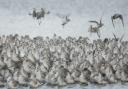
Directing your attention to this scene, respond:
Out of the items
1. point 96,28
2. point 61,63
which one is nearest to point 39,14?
point 96,28

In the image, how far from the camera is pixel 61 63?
3.77 m

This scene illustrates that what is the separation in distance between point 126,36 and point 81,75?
Result: 4.98ft

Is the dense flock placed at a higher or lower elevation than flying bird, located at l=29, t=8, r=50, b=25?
lower

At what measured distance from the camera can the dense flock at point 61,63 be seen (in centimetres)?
359

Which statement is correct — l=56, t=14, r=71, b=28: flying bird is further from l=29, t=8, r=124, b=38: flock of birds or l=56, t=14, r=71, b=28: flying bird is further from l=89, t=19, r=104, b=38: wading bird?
l=89, t=19, r=104, b=38: wading bird

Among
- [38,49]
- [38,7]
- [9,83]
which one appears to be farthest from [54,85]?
[38,7]

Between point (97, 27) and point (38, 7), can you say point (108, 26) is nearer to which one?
point (97, 27)

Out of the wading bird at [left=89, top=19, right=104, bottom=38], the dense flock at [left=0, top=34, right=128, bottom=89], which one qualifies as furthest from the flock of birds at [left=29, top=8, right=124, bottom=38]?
the dense flock at [left=0, top=34, right=128, bottom=89]

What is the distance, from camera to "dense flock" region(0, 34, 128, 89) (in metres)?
3.59

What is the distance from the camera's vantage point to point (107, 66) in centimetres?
371

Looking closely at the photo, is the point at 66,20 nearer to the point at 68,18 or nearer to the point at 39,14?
the point at 68,18

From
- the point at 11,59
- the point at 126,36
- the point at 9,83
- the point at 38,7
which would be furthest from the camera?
the point at 38,7

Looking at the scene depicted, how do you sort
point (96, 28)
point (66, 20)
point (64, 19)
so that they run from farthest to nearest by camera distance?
point (64, 19) < point (66, 20) < point (96, 28)

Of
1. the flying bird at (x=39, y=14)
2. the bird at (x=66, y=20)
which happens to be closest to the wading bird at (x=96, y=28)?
the bird at (x=66, y=20)
